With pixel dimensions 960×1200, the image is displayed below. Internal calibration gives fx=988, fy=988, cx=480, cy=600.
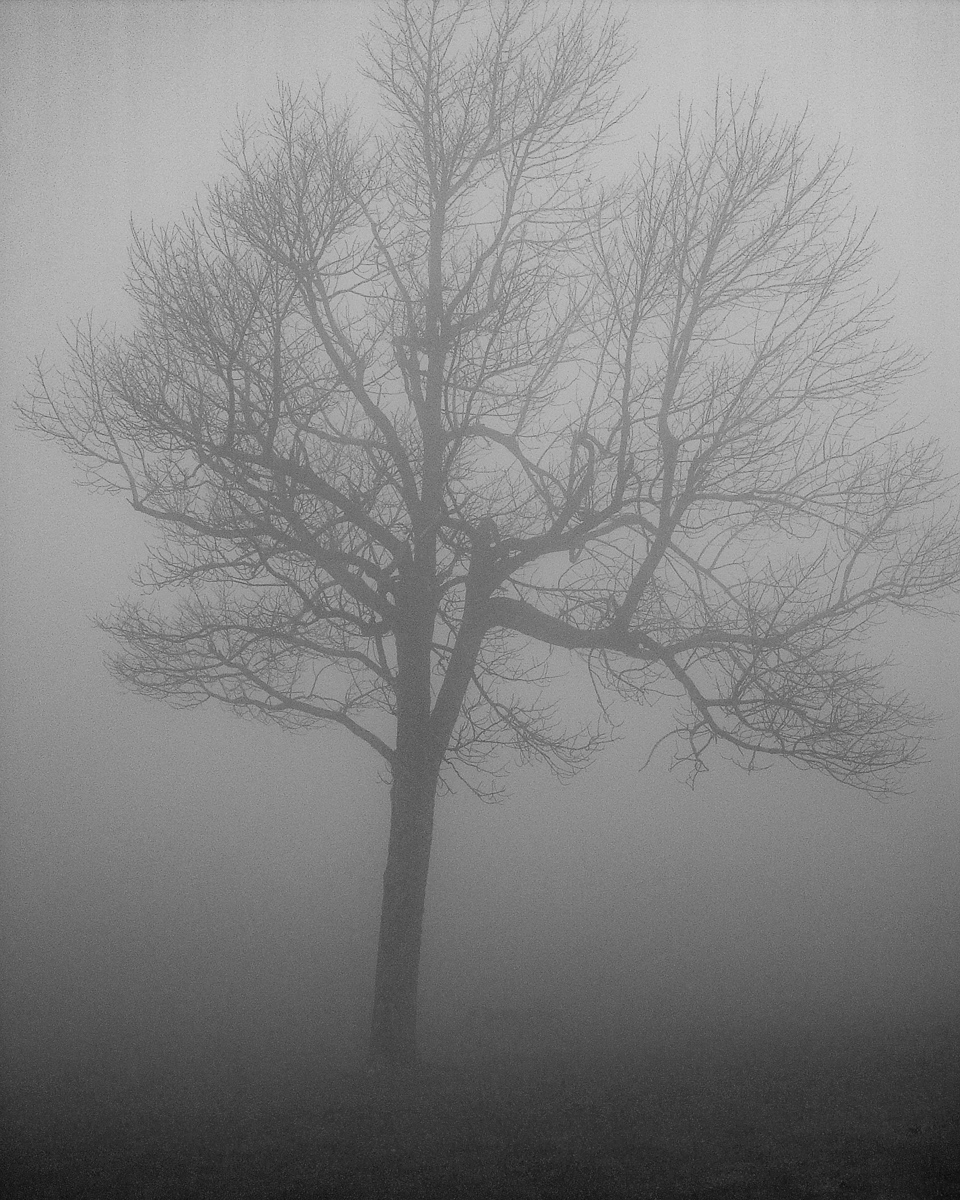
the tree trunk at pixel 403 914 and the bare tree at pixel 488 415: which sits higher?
the bare tree at pixel 488 415

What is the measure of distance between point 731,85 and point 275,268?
14.2 feet

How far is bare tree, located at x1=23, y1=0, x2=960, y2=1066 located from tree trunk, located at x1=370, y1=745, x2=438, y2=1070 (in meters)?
0.03

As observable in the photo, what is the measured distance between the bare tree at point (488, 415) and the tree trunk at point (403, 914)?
0.09 ft

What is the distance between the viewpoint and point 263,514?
808cm

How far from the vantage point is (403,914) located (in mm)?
8633

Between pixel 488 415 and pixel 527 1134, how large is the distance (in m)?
5.71

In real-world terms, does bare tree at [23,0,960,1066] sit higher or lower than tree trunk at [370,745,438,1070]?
higher

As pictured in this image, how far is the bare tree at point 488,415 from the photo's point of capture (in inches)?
314

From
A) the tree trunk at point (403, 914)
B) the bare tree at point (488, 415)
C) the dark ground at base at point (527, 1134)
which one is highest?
the bare tree at point (488, 415)

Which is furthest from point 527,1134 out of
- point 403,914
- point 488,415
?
point 488,415

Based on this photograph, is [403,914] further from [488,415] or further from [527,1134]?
[488,415]

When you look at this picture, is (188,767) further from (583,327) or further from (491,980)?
(583,327)

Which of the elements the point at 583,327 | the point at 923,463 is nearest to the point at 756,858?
the point at 923,463

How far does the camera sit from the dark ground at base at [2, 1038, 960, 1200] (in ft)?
19.6
